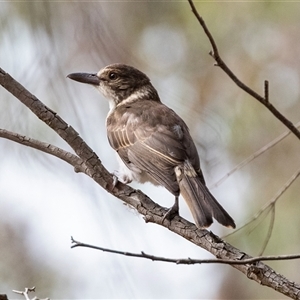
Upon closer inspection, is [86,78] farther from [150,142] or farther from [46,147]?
[46,147]

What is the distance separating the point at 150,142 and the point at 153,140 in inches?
1.0

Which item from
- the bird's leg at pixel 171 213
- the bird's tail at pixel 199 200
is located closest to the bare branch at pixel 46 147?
the bird's leg at pixel 171 213

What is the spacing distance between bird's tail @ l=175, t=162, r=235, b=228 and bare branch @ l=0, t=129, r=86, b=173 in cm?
63

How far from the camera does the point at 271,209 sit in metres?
3.62

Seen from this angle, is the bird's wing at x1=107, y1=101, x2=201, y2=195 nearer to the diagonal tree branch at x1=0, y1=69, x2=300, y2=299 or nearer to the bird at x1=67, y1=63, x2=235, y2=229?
the bird at x1=67, y1=63, x2=235, y2=229

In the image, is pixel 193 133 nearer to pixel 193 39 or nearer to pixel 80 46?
pixel 80 46

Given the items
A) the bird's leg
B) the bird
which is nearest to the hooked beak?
the bird

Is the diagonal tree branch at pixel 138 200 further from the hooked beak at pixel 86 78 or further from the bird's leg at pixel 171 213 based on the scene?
the hooked beak at pixel 86 78

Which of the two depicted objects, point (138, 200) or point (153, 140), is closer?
point (138, 200)

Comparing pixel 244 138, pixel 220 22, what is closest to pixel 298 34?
pixel 220 22

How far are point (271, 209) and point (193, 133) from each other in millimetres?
1002

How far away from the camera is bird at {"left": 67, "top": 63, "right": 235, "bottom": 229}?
3.46 metres

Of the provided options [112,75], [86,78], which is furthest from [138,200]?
[112,75]

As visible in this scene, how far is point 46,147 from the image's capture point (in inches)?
128
